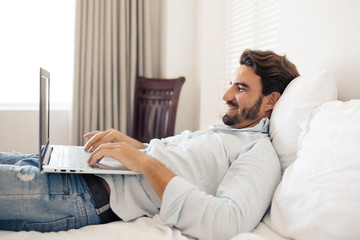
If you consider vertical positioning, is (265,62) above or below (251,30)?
below

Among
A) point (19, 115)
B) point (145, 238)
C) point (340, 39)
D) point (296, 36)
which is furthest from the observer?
point (19, 115)

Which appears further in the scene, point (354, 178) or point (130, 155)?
point (130, 155)

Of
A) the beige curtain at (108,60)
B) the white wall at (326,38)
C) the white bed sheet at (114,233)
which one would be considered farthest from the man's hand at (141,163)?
the beige curtain at (108,60)

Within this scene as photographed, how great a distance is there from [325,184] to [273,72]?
66 cm

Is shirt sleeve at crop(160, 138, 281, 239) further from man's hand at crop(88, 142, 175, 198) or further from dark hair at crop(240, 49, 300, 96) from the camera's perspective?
dark hair at crop(240, 49, 300, 96)

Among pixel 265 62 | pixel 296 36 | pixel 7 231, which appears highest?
pixel 296 36

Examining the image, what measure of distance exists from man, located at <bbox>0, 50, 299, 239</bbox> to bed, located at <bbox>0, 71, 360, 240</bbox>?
0.05m

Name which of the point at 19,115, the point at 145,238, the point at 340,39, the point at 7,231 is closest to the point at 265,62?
the point at 340,39

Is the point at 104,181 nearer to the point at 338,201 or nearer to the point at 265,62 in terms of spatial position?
the point at 338,201

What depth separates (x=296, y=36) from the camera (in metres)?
1.55

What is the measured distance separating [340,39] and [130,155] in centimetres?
89

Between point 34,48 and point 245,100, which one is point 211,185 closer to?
point 245,100

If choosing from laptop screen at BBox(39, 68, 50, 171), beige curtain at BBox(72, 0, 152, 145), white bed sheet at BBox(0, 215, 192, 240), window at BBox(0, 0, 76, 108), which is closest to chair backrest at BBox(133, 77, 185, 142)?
beige curtain at BBox(72, 0, 152, 145)

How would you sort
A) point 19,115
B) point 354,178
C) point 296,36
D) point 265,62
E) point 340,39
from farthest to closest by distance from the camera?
point 19,115, point 296,36, point 265,62, point 340,39, point 354,178
